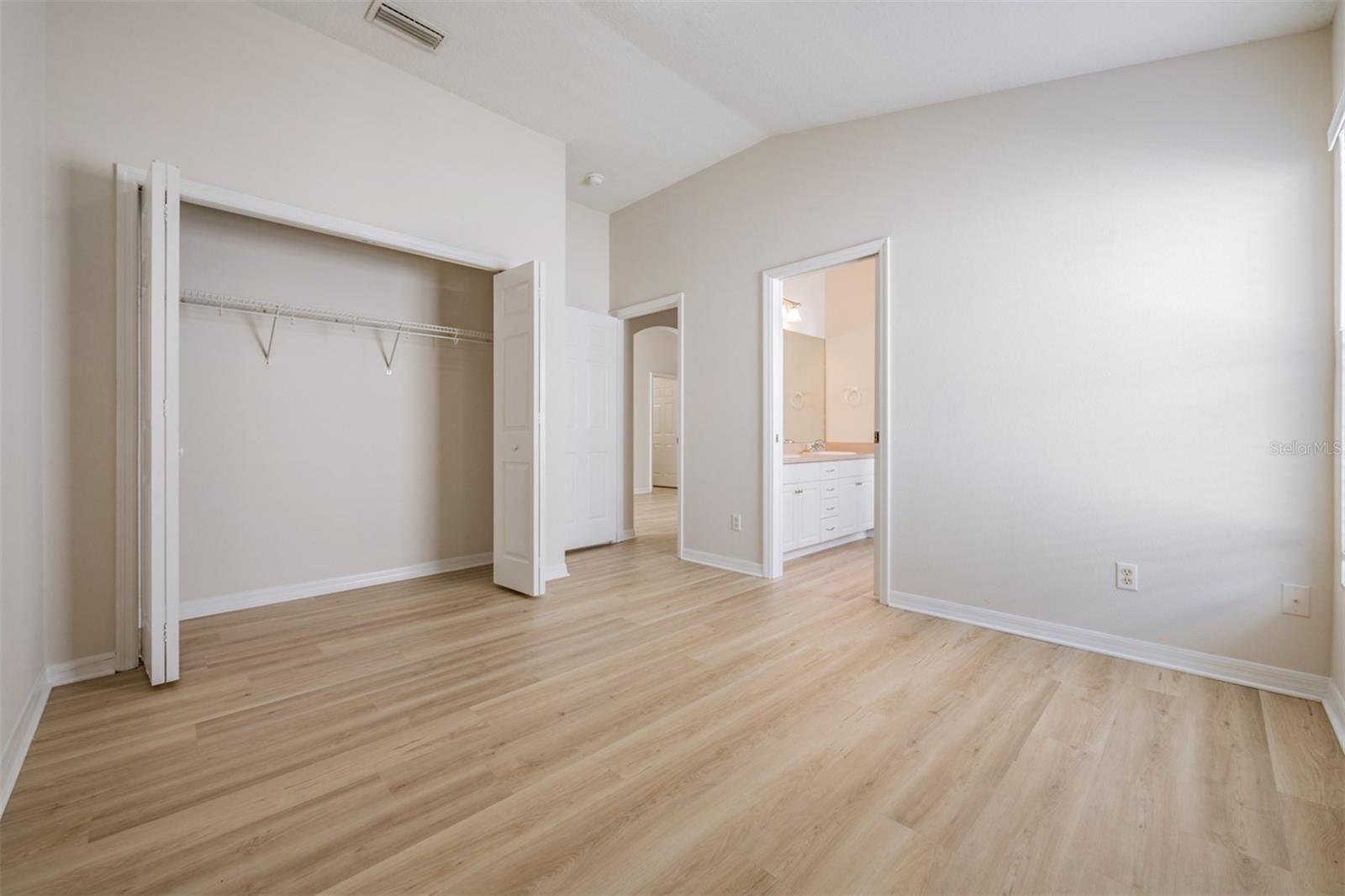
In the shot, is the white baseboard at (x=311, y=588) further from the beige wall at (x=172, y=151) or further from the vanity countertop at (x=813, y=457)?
the vanity countertop at (x=813, y=457)

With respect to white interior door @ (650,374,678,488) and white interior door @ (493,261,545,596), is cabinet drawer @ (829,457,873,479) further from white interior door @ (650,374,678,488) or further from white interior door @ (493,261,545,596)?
white interior door @ (650,374,678,488)

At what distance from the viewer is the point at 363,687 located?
7.43ft

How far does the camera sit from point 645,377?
9.73 metres

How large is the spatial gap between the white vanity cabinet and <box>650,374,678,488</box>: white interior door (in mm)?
→ 5021

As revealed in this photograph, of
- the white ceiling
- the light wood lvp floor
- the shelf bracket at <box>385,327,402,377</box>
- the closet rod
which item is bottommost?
the light wood lvp floor

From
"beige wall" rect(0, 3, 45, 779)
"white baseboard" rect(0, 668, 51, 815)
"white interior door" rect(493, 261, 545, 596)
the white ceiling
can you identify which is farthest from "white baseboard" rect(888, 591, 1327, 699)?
"beige wall" rect(0, 3, 45, 779)

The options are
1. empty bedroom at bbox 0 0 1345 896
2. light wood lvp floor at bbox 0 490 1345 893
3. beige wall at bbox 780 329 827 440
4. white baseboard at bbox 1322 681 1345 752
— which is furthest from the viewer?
beige wall at bbox 780 329 827 440

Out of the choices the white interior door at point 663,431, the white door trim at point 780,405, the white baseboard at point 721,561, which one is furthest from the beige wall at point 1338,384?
the white interior door at point 663,431

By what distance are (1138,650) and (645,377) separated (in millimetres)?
7897

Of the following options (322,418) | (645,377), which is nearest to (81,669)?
(322,418)

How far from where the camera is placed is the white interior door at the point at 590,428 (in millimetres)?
4891

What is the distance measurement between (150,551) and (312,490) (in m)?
1.27

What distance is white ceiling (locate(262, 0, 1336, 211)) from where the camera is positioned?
2.35 meters

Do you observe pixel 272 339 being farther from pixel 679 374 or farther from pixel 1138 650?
pixel 1138 650
